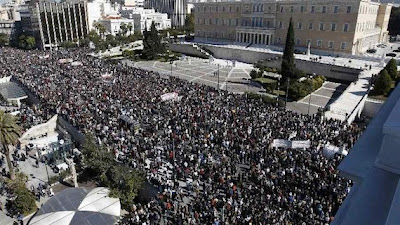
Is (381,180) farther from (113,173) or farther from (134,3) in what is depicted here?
(134,3)

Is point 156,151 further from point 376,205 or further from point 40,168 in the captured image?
point 376,205

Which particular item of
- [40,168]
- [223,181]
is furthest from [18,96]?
[223,181]

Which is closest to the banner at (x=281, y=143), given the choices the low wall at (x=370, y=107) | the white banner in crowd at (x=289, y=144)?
the white banner in crowd at (x=289, y=144)

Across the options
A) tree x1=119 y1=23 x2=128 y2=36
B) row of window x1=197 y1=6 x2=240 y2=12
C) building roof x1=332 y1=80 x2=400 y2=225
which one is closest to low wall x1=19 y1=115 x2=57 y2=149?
building roof x1=332 y1=80 x2=400 y2=225

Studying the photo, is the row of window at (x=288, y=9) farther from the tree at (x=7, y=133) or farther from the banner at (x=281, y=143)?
the tree at (x=7, y=133)

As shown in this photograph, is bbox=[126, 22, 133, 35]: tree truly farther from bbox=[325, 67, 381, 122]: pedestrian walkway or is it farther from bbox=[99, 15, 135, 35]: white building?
bbox=[325, 67, 381, 122]: pedestrian walkway
